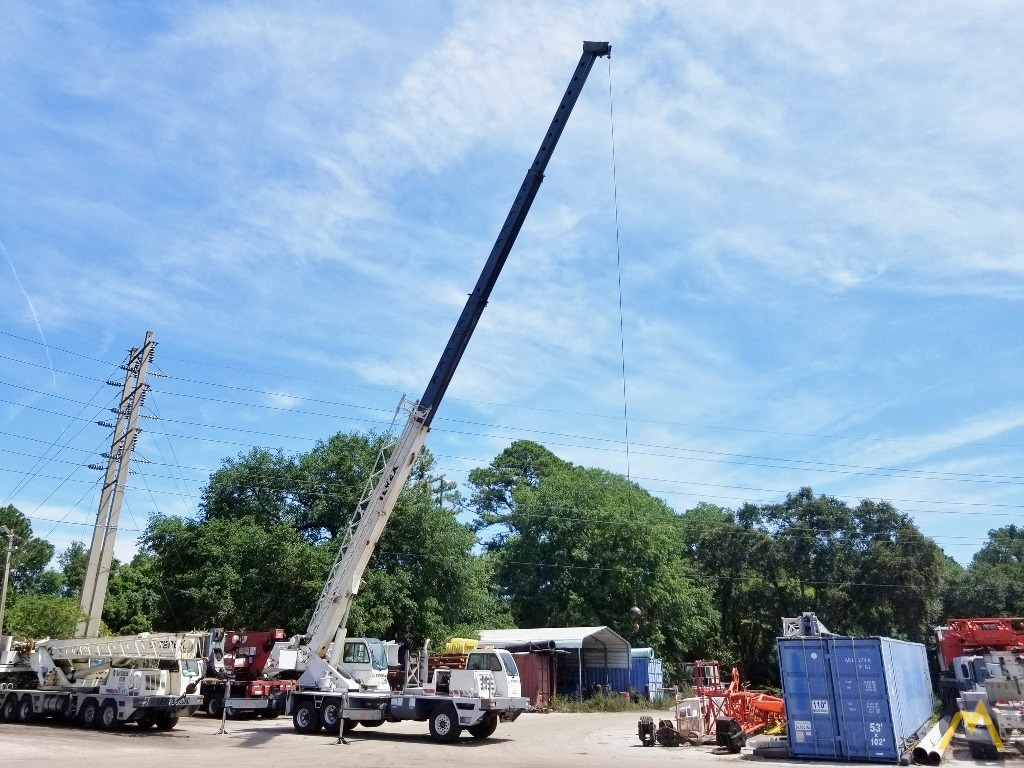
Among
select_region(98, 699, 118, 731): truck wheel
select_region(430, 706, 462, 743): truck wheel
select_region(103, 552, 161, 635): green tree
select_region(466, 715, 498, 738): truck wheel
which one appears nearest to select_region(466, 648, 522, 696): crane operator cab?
select_region(466, 715, 498, 738): truck wheel

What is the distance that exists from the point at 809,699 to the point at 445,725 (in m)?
10.0

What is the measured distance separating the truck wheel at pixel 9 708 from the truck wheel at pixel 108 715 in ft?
15.0

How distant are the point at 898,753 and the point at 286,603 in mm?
28233

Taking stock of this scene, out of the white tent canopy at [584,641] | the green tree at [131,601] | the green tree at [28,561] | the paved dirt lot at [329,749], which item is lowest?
the paved dirt lot at [329,749]

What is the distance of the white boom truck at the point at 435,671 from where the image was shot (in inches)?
892

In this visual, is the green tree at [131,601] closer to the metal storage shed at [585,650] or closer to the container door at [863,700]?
the metal storage shed at [585,650]

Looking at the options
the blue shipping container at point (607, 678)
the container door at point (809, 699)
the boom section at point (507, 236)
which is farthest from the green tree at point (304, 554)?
the container door at point (809, 699)

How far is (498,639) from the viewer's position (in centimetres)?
4150

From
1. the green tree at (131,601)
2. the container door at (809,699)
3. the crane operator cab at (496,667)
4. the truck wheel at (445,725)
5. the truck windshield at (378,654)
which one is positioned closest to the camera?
the container door at (809,699)

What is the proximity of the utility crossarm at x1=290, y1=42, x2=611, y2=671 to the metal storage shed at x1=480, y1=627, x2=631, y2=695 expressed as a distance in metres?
17.7

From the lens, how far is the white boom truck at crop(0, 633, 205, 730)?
2488cm

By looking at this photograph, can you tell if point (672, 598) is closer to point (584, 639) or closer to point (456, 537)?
point (584, 639)

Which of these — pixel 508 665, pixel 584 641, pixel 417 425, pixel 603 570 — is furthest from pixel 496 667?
pixel 603 570

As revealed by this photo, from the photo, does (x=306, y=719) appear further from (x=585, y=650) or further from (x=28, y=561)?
(x=28, y=561)
